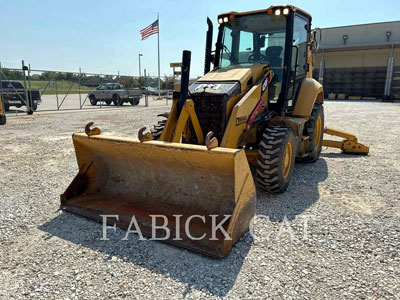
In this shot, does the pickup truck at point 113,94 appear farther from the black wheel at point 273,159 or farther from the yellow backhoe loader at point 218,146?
the black wheel at point 273,159

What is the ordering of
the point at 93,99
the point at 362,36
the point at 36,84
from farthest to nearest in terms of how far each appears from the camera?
the point at 362,36 → the point at 93,99 → the point at 36,84

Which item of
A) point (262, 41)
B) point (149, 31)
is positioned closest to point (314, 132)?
point (262, 41)

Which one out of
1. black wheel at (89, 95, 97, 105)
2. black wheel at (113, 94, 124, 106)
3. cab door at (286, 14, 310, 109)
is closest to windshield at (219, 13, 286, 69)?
cab door at (286, 14, 310, 109)

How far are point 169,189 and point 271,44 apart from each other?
126 inches

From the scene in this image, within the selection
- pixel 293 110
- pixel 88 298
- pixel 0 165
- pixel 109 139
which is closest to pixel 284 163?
pixel 293 110

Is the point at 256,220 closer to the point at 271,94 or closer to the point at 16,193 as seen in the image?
the point at 271,94

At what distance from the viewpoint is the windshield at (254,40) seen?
543 centimetres

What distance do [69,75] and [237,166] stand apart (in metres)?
19.2

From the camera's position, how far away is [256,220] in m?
3.99

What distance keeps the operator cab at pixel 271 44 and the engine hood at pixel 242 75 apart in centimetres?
24

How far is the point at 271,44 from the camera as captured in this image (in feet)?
18.2

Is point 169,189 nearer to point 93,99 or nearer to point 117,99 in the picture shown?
point 117,99

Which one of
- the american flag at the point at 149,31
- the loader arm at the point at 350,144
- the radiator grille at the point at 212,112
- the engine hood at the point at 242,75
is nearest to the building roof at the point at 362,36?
the american flag at the point at 149,31

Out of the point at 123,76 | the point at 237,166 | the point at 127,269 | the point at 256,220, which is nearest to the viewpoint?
the point at 127,269
